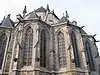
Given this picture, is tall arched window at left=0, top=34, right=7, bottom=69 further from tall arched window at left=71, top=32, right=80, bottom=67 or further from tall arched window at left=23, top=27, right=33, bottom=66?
tall arched window at left=71, top=32, right=80, bottom=67

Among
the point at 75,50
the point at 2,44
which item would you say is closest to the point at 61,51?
the point at 75,50

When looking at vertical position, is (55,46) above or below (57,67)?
above

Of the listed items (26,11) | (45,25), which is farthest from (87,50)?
(26,11)

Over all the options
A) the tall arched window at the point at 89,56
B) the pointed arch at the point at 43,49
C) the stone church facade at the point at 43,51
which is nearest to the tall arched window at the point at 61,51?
the stone church facade at the point at 43,51

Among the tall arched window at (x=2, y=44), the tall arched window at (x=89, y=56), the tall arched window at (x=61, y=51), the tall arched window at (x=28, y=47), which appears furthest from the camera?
the tall arched window at (x=89, y=56)

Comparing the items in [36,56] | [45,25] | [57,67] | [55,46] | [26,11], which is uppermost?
[26,11]

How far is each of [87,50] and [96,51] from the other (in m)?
1.85

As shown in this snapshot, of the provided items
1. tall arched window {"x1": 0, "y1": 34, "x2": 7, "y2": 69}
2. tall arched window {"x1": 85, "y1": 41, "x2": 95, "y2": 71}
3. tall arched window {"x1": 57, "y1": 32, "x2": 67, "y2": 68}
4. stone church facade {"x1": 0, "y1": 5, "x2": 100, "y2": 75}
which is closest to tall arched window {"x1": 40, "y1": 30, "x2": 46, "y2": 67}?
stone church facade {"x1": 0, "y1": 5, "x2": 100, "y2": 75}

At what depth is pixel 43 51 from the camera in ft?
53.6

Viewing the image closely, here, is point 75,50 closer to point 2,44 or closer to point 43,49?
point 43,49

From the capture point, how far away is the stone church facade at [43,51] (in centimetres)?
1473

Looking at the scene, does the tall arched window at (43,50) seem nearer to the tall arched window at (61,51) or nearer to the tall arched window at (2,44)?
the tall arched window at (61,51)

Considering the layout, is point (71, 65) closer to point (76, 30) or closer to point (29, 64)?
point (29, 64)

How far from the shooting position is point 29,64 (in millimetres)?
14859
